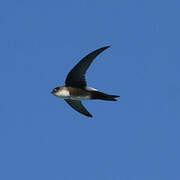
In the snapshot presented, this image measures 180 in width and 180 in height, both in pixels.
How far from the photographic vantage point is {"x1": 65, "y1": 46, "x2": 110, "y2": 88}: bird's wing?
66.0ft

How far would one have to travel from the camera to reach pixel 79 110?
2302 centimetres

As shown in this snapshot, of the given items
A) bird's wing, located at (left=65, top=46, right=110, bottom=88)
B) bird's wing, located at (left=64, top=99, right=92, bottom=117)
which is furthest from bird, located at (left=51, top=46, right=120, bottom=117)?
bird's wing, located at (left=64, top=99, right=92, bottom=117)

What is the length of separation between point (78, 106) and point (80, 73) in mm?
2605

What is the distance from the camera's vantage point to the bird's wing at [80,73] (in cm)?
2011

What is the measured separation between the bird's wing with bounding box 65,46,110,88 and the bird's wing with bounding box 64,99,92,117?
2054mm

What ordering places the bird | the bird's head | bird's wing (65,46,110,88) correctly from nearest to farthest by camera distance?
bird's wing (65,46,110,88) < the bird < the bird's head

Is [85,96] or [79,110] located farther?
[79,110]

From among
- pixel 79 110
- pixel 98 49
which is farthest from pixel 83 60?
pixel 79 110

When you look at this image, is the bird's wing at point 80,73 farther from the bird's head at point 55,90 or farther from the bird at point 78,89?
the bird's head at point 55,90

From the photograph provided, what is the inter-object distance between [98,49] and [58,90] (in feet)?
7.40

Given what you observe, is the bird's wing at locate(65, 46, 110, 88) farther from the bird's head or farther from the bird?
the bird's head

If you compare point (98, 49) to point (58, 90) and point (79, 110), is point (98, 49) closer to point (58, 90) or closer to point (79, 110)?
point (58, 90)

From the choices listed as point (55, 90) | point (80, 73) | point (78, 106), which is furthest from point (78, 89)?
point (78, 106)

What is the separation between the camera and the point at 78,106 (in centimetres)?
2294
